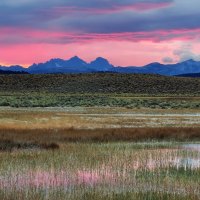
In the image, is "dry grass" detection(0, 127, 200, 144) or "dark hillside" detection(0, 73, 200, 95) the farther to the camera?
"dark hillside" detection(0, 73, 200, 95)

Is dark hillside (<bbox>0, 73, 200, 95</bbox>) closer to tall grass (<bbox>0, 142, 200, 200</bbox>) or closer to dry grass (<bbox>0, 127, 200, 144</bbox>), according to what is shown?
dry grass (<bbox>0, 127, 200, 144</bbox>)

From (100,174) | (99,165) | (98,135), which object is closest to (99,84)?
(98,135)

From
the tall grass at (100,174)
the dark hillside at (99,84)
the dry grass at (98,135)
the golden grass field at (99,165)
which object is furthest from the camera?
the dark hillside at (99,84)

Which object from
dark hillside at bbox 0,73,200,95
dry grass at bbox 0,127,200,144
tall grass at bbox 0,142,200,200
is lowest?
dark hillside at bbox 0,73,200,95

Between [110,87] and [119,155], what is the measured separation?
5911 inches

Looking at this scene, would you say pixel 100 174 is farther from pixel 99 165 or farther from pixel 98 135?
pixel 98 135

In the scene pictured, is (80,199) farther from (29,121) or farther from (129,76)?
(129,76)

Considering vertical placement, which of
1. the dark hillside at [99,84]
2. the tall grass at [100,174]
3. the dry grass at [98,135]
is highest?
the tall grass at [100,174]

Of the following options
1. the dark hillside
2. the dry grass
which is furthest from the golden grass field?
the dark hillside

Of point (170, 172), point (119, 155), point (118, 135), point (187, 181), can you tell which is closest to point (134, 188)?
point (187, 181)

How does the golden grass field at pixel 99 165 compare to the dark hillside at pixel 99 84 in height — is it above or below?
above

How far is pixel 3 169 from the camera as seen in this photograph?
17.8 metres

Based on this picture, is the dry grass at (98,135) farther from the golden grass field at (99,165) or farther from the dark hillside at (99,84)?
the dark hillside at (99,84)

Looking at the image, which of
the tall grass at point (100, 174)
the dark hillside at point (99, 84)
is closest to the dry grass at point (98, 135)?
the tall grass at point (100, 174)
